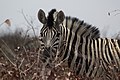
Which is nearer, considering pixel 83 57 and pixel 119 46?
pixel 83 57

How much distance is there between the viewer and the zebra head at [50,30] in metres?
6.35

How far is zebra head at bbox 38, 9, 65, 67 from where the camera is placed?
20.8ft

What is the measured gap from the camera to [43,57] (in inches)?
240

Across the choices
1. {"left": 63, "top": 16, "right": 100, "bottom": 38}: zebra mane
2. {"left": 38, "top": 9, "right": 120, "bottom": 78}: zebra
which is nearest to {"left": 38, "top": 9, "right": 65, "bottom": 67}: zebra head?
{"left": 38, "top": 9, "right": 120, "bottom": 78}: zebra

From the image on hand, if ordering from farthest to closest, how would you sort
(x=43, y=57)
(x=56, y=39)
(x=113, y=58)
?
(x=113, y=58)
(x=56, y=39)
(x=43, y=57)

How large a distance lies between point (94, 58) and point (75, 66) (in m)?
0.35

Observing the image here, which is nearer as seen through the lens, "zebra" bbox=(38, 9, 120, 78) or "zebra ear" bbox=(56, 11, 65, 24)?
"zebra" bbox=(38, 9, 120, 78)

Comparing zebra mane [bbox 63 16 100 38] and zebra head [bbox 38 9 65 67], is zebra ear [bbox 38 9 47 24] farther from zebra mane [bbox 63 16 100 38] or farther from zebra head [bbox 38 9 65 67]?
zebra mane [bbox 63 16 100 38]

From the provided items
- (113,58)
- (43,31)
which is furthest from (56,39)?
(113,58)

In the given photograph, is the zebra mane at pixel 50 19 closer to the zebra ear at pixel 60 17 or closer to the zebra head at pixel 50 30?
the zebra head at pixel 50 30

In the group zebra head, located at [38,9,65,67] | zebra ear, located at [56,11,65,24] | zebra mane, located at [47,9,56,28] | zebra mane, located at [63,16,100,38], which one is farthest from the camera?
zebra mane, located at [63,16,100,38]

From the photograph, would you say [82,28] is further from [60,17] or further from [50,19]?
[50,19]

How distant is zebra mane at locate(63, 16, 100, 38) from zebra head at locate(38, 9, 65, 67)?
1.20 feet

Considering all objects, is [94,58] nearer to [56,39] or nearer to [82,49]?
[82,49]
